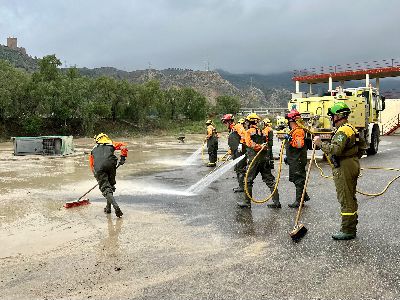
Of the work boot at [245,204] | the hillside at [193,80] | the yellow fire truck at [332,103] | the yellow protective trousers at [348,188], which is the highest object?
the hillside at [193,80]

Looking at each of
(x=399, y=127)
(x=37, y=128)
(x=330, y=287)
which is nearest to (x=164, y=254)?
(x=330, y=287)

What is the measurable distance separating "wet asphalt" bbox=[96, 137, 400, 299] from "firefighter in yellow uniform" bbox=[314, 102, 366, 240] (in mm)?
278

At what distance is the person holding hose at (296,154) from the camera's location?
850 cm

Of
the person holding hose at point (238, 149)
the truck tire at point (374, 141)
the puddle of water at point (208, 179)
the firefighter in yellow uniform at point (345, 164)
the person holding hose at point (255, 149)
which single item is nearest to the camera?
the firefighter in yellow uniform at point (345, 164)

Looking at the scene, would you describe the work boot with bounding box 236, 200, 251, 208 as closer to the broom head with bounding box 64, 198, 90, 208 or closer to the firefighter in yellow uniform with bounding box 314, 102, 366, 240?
the firefighter in yellow uniform with bounding box 314, 102, 366, 240

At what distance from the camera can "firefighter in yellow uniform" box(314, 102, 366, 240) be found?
6160 millimetres

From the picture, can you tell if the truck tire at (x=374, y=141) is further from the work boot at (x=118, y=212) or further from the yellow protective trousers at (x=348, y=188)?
the work boot at (x=118, y=212)

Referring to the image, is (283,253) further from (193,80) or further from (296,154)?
(193,80)

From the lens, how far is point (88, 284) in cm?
483

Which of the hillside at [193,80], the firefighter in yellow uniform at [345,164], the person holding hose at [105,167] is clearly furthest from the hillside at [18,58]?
the firefighter in yellow uniform at [345,164]

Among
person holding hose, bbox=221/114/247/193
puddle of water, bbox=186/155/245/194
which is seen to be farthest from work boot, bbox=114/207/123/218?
person holding hose, bbox=221/114/247/193

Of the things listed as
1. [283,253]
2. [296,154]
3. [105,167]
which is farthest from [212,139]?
[283,253]

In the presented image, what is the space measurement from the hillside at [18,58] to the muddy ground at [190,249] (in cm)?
11802

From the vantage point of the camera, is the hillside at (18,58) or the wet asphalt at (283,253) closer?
the wet asphalt at (283,253)
